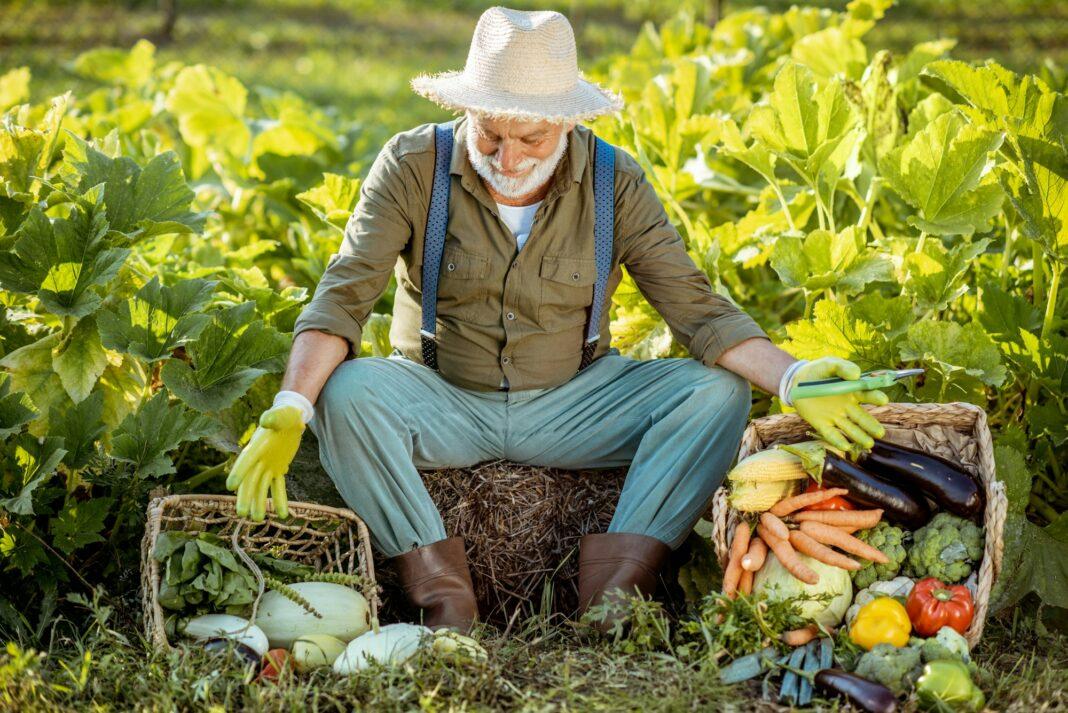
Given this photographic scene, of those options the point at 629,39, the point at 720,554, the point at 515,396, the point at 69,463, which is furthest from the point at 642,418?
the point at 629,39

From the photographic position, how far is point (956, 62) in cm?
322

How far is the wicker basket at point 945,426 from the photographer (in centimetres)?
270

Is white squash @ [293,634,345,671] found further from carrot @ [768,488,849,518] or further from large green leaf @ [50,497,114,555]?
carrot @ [768,488,849,518]

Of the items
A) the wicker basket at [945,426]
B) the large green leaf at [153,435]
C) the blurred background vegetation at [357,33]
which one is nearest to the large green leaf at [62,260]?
the large green leaf at [153,435]

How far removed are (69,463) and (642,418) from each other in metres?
1.40

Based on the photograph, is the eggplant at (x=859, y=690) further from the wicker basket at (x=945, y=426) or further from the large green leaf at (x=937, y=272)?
the large green leaf at (x=937, y=272)

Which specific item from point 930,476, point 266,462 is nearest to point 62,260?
point 266,462

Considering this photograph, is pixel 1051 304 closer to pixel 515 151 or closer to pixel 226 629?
pixel 515 151

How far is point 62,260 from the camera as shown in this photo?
3.10 meters

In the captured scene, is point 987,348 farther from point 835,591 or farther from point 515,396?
point 515,396

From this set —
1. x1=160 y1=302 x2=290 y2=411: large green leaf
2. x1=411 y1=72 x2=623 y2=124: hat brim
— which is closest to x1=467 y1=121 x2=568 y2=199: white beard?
x1=411 y1=72 x2=623 y2=124: hat brim

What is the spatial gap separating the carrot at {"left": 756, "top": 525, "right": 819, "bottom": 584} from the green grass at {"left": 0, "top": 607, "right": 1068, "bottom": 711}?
297mm

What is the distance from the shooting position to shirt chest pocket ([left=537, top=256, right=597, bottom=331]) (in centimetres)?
317

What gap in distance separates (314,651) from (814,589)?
3.62ft
